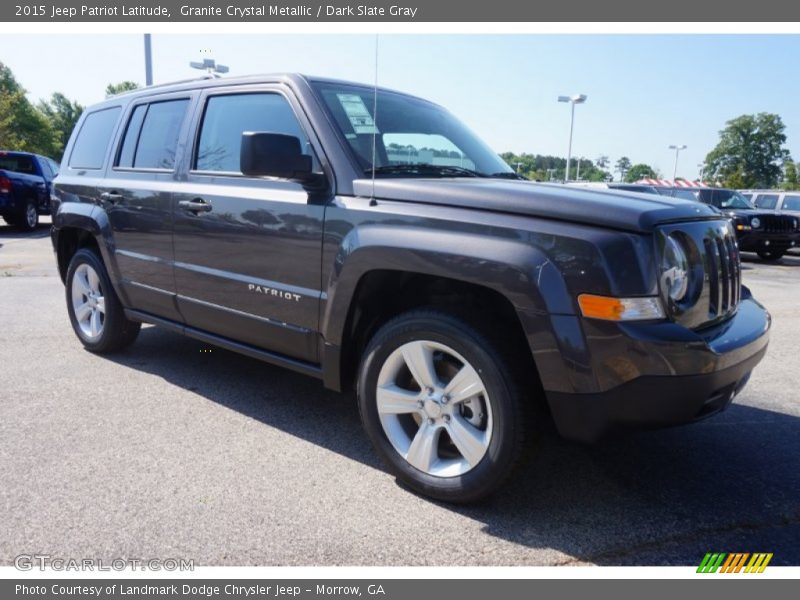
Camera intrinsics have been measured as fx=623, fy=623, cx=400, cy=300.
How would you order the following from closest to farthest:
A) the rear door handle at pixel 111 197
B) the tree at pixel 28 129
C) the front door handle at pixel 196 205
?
1. the front door handle at pixel 196 205
2. the rear door handle at pixel 111 197
3. the tree at pixel 28 129

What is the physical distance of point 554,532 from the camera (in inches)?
101

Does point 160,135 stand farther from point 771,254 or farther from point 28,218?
point 771,254

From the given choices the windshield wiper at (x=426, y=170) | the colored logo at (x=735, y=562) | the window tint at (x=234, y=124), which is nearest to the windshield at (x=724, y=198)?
the windshield wiper at (x=426, y=170)

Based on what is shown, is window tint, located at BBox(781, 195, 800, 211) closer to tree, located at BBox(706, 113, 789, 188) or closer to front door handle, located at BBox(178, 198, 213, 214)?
front door handle, located at BBox(178, 198, 213, 214)

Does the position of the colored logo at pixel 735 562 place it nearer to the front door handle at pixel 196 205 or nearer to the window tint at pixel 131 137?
the front door handle at pixel 196 205

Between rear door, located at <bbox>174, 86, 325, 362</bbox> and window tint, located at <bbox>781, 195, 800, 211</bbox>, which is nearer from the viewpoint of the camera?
rear door, located at <bbox>174, 86, 325, 362</bbox>

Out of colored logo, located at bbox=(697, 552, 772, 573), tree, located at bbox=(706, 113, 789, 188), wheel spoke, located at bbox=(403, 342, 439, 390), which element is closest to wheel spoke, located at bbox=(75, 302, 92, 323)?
wheel spoke, located at bbox=(403, 342, 439, 390)

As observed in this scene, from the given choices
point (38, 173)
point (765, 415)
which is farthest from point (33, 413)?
point (38, 173)

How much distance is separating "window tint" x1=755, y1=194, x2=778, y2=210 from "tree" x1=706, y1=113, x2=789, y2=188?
229 feet

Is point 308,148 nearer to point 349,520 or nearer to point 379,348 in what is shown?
point 379,348

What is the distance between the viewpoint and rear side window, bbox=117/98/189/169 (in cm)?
406

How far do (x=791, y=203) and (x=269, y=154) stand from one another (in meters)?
18.1

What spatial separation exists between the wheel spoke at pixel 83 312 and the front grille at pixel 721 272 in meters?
4.52

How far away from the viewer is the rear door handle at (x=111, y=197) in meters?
4.36
